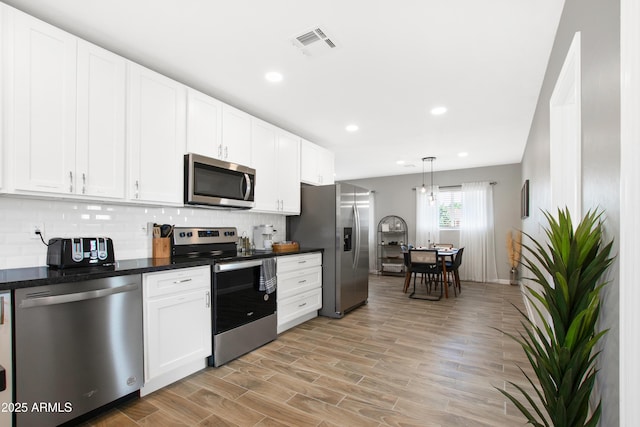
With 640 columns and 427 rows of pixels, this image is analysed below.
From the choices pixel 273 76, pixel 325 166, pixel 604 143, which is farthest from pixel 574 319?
pixel 325 166

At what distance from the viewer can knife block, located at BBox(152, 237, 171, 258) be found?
2820 mm

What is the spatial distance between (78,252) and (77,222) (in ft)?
1.27

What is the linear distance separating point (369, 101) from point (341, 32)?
1244 millimetres

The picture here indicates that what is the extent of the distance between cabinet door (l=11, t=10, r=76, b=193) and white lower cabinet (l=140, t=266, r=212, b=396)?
88 centimetres

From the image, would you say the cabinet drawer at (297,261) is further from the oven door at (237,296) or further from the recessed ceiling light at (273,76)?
the recessed ceiling light at (273,76)

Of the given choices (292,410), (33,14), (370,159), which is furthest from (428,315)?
(33,14)

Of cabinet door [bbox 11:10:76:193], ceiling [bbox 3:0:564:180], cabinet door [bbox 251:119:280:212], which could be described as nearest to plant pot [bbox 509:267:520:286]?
ceiling [bbox 3:0:564:180]

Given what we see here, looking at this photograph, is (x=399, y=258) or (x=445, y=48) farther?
(x=399, y=258)

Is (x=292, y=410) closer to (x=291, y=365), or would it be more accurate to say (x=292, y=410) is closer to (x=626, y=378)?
(x=291, y=365)

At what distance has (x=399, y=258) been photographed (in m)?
7.84

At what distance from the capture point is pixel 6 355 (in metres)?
1.57

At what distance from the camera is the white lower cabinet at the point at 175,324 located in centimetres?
222

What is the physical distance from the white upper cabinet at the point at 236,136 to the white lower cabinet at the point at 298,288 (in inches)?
47.2

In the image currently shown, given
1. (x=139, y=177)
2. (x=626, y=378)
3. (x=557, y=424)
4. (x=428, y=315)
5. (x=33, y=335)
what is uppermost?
(x=139, y=177)
